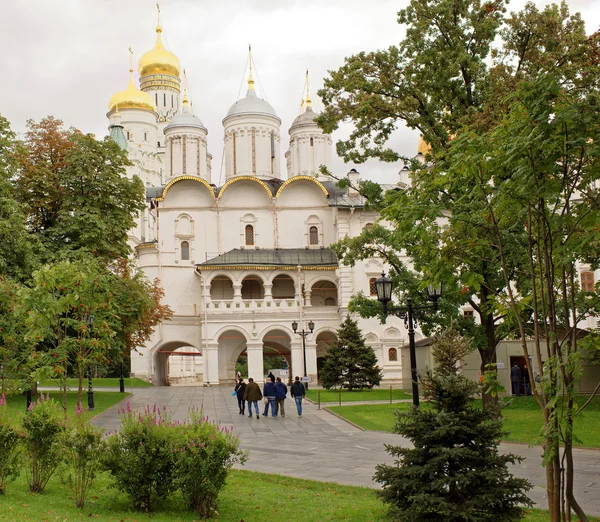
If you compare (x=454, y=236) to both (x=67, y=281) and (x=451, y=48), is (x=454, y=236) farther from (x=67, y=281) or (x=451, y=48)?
(x=451, y=48)

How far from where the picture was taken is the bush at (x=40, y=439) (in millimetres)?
8594

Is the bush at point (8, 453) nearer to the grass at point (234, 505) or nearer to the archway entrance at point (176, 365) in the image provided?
the grass at point (234, 505)

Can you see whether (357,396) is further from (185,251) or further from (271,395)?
(185,251)

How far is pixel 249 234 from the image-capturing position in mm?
46531

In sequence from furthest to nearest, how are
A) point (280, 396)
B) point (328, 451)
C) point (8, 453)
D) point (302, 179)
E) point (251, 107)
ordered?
point (251, 107)
point (302, 179)
point (280, 396)
point (328, 451)
point (8, 453)

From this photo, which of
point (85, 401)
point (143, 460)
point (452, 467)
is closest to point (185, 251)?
point (85, 401)

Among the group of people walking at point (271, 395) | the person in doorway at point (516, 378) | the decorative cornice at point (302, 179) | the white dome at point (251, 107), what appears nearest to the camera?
the group of people walking at point (271, 395)

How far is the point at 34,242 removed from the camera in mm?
25859

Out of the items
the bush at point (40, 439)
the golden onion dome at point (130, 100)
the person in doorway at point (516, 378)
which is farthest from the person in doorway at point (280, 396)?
the golden onion dome at point (130, 100)

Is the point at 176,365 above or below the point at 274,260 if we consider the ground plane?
below

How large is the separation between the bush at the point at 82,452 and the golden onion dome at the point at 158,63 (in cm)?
7140

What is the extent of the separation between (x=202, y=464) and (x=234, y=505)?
1162 millimetres

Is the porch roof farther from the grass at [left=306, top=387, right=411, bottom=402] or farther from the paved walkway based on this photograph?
the paved walkway

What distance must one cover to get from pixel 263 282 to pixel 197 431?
35.9 metres
